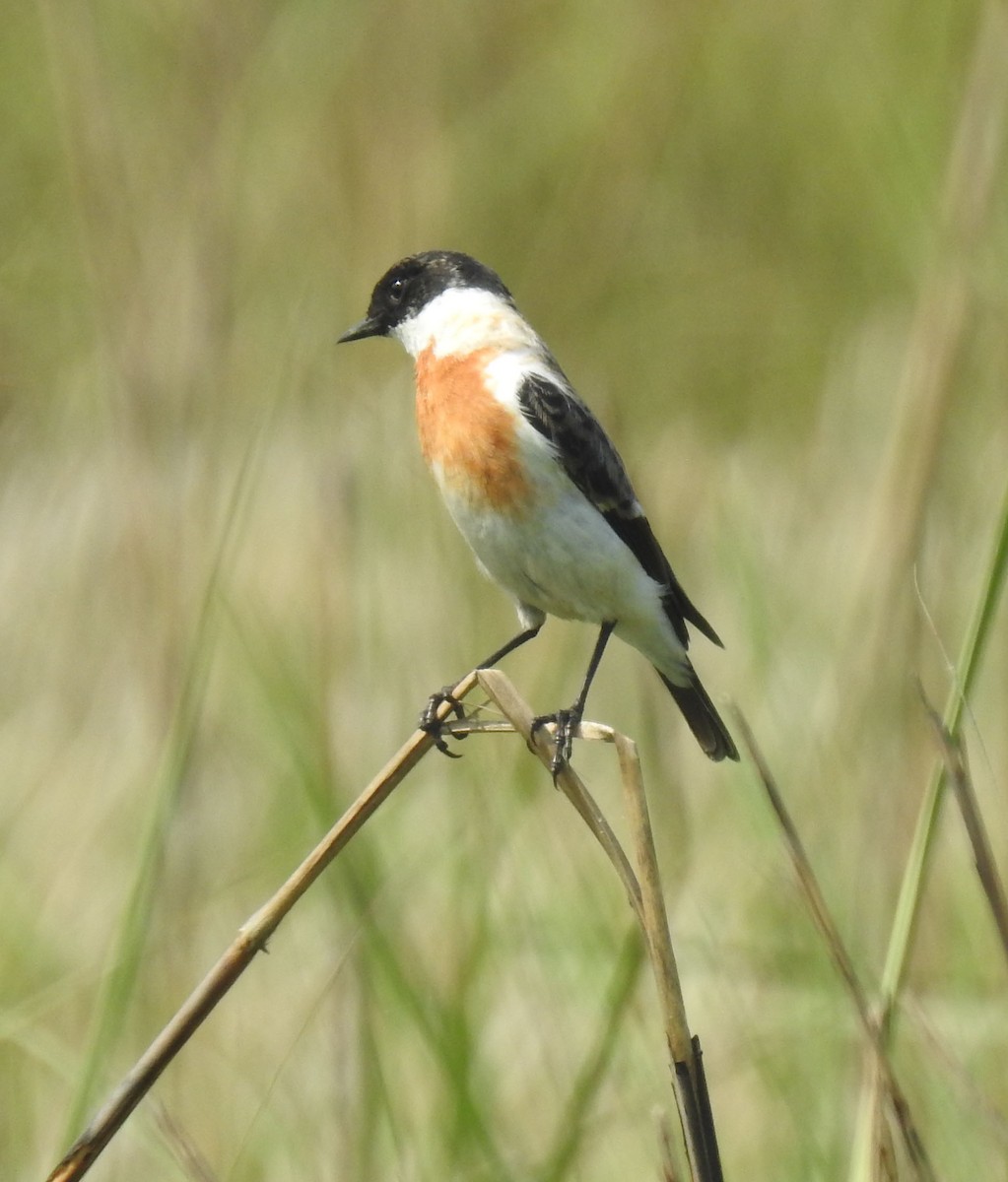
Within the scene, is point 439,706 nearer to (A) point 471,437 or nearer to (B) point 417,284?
(A) point 471,437

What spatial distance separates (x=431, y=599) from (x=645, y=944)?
2.38 m

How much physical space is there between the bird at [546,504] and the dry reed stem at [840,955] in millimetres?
1426

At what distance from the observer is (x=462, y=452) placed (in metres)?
3.12

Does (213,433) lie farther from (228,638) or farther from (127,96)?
(127,96)

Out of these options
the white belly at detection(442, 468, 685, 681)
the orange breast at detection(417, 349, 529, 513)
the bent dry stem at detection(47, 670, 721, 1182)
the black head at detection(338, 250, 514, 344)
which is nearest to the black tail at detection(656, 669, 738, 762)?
the white belly at detection(442, 468, 685, 681)

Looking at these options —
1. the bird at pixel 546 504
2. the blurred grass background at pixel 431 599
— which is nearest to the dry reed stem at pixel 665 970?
the blurred grass background at pixel 431 599

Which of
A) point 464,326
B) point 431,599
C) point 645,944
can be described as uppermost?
point 464,326

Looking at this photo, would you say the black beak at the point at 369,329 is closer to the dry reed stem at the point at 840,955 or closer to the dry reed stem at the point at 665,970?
the dry reed stem at the point at 665,970

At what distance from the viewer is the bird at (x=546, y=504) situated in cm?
308

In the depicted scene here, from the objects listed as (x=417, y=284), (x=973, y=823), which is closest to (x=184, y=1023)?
(x=973, y=823)

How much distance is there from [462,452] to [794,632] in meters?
1.28

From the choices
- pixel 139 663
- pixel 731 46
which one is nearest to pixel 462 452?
pixel 139 663

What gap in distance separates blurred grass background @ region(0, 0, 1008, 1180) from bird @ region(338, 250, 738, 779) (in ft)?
0.31

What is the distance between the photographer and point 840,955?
1439 mm
